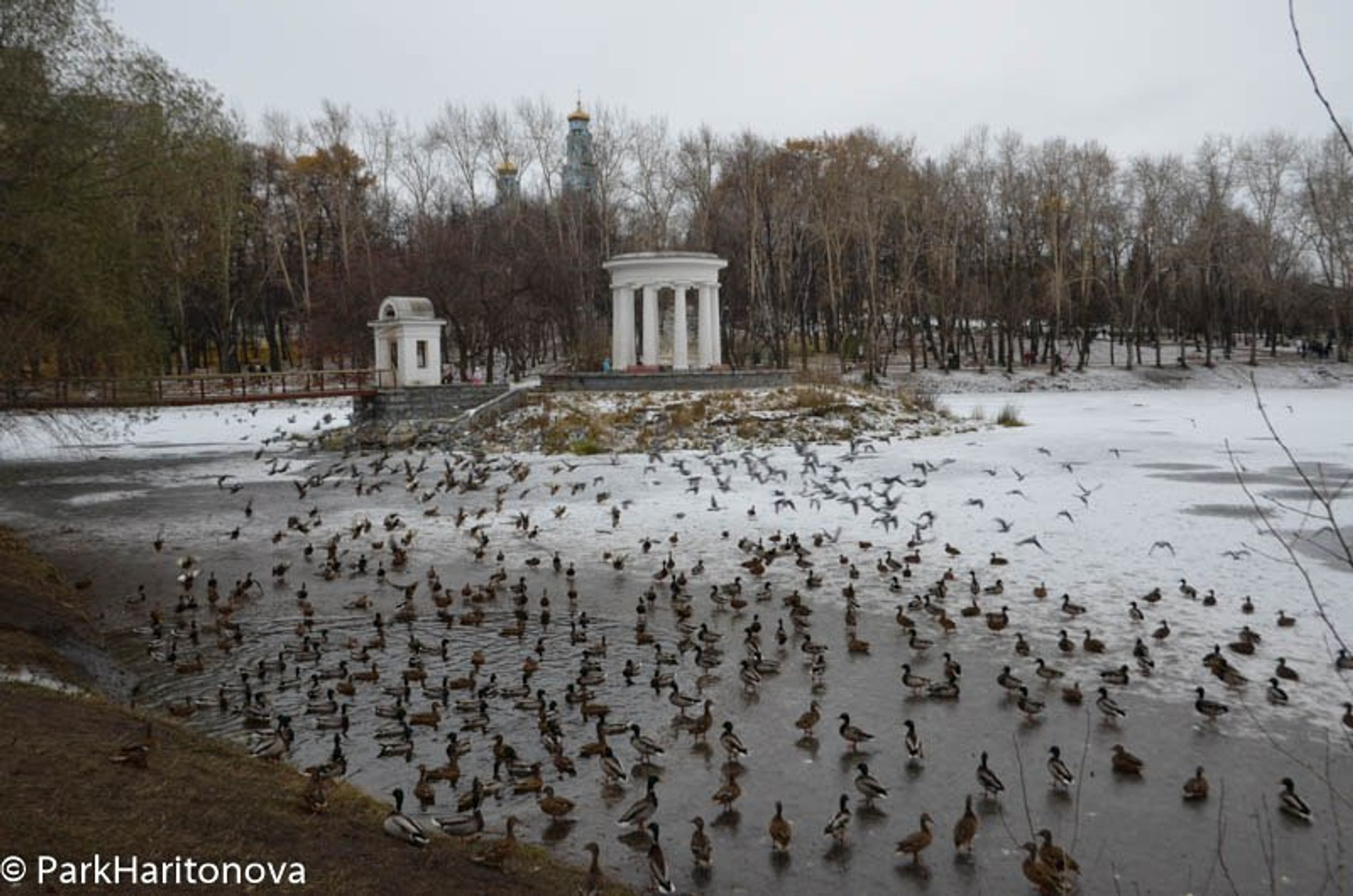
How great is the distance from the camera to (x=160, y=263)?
23.2 metres

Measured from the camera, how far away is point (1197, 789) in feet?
24.2

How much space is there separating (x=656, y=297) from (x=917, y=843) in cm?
3615

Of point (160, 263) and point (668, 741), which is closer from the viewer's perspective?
point (668, 741)

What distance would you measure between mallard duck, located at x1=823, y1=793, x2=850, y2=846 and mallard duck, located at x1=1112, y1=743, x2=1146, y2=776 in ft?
8.08

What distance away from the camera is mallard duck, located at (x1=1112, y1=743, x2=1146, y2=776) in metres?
7.85

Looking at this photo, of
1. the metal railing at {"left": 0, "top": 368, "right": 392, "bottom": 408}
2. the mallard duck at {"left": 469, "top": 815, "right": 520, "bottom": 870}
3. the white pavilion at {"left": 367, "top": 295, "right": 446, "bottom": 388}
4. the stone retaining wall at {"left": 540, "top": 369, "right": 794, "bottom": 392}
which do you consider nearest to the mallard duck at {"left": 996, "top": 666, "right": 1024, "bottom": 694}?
the mallard duck at {"left": 469, "top": 815, "right": 520, "bottom": 870}

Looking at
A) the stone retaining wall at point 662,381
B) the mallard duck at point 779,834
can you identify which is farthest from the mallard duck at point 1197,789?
the stone retaining wall at point 662,381

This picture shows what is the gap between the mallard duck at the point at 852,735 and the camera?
8422 millimetres

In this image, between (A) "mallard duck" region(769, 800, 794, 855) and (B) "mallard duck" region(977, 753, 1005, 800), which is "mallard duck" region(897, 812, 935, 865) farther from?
(B) "mallard duck" region(977, 753, 1005, 800)

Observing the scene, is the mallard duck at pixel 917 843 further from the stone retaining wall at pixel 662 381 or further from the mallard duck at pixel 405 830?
the stone retaining wall at pixel 662 381

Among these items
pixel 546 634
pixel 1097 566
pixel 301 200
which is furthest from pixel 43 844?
pixel 301 200

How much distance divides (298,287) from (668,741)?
194 feet

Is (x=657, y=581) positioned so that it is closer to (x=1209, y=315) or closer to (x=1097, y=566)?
(x=1097, y=566)

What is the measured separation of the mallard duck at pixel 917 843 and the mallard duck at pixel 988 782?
38.7 inches
